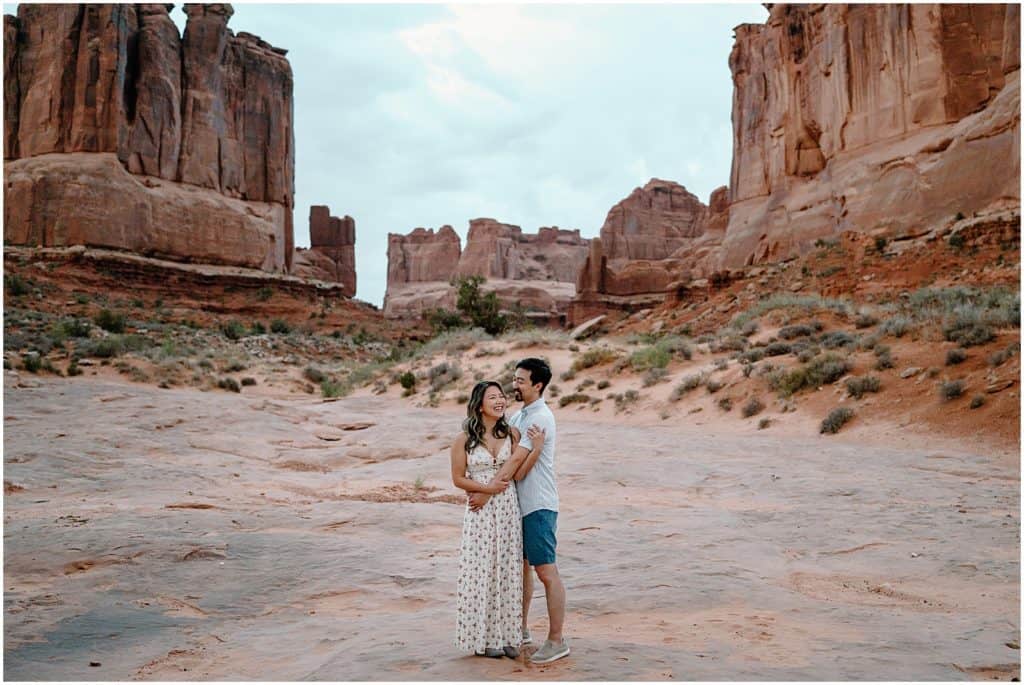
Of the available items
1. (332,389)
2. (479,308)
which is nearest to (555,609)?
(332,389)

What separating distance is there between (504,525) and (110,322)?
3357cm

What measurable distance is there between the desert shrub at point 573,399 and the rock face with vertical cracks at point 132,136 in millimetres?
34237

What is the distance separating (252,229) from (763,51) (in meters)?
32.3

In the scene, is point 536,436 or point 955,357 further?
point 955,357

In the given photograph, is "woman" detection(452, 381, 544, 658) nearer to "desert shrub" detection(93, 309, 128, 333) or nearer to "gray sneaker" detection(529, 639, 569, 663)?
"gray sneaker" detection(529, 639, 569, 663)

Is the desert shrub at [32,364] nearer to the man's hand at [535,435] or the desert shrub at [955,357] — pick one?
the man's hand at [535,435]

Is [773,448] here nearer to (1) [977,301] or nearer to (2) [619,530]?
(2) [619,530]

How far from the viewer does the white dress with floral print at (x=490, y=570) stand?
3.92m

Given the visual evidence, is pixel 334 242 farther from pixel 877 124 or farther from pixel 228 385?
pixel 877 124

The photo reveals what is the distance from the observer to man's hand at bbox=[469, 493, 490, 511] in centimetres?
402

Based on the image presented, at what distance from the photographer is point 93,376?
22422mm

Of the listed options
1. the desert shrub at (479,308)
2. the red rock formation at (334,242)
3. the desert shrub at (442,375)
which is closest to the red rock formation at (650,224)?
the red rock formation at (334,242)

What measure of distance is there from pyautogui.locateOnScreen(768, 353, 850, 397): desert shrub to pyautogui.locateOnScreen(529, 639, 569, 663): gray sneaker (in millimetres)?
12368

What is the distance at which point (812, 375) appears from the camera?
50.3ft
